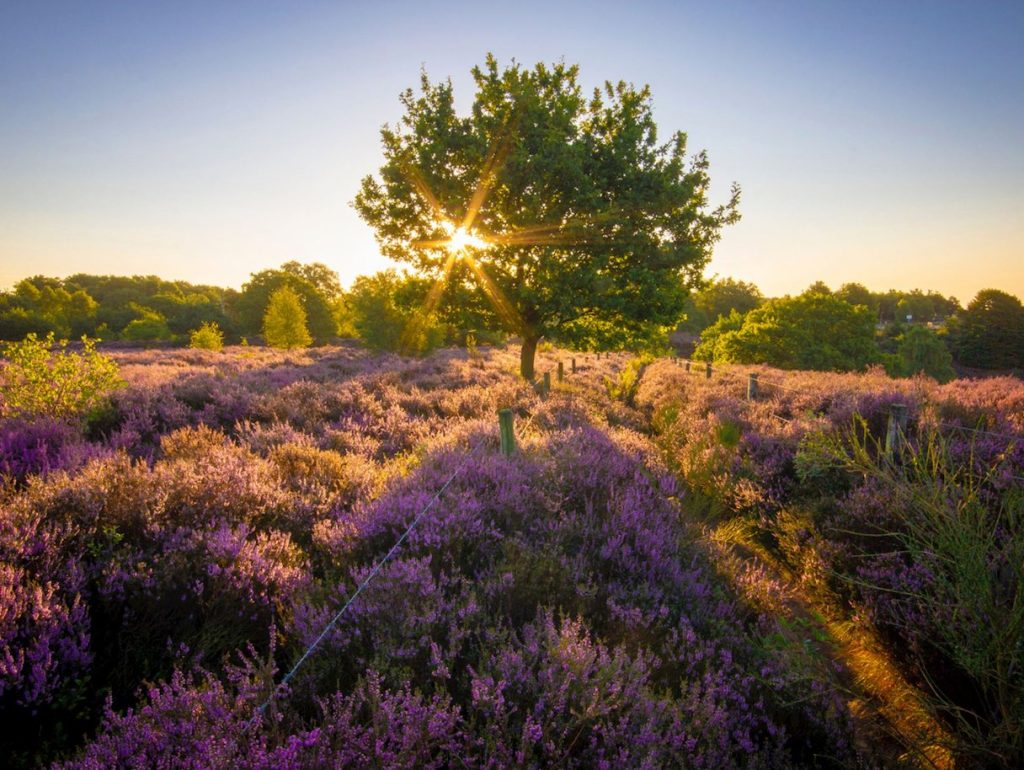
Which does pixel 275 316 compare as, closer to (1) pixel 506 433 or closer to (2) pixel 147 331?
(2) pixel 147 331

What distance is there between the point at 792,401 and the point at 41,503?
11.6m

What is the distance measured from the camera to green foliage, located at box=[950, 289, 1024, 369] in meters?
44.1

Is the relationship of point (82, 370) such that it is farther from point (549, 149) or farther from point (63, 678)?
point (549, 149)

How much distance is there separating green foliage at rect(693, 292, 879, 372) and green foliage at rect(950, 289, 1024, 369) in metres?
24.4

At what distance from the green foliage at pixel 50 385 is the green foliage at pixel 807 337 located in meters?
34.5

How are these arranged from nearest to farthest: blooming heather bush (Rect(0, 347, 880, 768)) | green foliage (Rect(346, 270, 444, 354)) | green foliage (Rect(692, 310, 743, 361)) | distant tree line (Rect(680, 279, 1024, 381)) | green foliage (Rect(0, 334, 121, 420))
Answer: blooming heather bush (Rect(0, 347, 880, 768)) < green foliage (Rect(0, 334, 121, 420)) < green foliage (Rect(346, 270, 444, 354)) < distant tree line (Rect(680, 279, 1024, 381)) < green foliage (Rect(692, 310, 743, 361))

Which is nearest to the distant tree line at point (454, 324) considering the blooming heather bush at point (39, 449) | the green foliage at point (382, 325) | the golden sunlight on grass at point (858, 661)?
the green foliage at point (382, 325)

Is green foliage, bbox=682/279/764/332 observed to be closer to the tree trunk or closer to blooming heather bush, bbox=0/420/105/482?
the tree trunk

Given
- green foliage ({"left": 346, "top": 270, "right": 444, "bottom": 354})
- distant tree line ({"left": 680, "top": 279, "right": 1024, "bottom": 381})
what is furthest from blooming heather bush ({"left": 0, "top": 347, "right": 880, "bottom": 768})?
green foliage ({"left": 346, "top": 270, "right": 444, "bottom": 354})

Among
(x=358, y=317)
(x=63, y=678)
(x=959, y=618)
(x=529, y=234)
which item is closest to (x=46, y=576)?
(x=63, y=678)

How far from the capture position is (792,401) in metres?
9.58

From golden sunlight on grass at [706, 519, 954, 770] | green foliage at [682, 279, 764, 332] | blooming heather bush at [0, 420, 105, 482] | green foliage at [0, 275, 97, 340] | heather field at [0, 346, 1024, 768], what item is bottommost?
golden sunlight on grass at [706, 519, 954, 770]

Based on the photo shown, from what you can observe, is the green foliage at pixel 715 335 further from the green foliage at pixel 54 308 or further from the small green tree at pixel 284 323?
the green foliage at pixel 54 308

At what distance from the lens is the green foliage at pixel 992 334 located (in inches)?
1737
